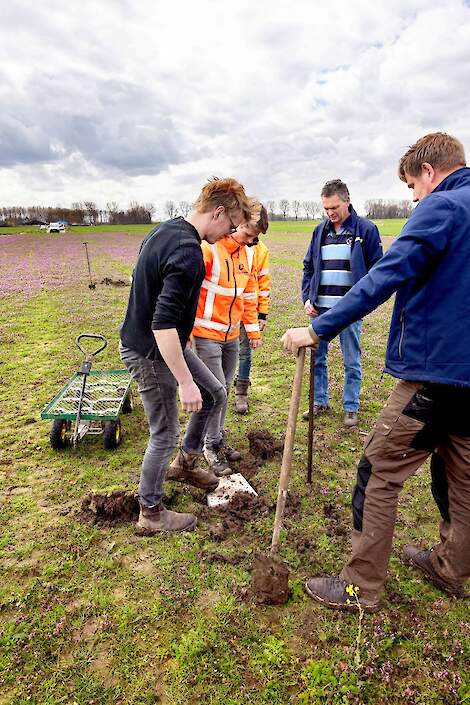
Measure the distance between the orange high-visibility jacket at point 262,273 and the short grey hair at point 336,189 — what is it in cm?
97

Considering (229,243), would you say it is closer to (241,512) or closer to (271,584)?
(241,512)

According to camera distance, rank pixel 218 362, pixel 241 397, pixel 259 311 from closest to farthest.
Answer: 1. pixel 218 362
2. pixel 259 311
3. pixel 241 397

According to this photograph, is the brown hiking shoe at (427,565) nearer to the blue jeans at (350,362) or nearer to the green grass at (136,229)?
the blue jeans at (350,362)

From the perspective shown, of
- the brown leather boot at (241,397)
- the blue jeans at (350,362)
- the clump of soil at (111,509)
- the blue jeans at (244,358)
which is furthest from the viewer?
the blue jeans at (244,358)

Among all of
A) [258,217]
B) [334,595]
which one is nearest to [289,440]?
[334,595]

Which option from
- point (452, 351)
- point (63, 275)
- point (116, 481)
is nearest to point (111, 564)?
point (116, 481)

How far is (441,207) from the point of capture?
246cm

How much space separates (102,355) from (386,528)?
6.98 m

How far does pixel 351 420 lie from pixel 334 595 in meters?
2.93

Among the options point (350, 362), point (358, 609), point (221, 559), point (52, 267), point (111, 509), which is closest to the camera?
point (358, 609)

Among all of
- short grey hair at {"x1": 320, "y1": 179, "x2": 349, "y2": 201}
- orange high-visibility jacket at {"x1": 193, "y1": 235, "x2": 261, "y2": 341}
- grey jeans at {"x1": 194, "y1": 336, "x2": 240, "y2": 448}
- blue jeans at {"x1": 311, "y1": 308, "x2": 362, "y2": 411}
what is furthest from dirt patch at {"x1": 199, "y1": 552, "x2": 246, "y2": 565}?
short grey hair at {"x1": 320, "y1": 179, "x2": 349, "y2": 201}

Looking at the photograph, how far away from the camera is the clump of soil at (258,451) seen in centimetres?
491

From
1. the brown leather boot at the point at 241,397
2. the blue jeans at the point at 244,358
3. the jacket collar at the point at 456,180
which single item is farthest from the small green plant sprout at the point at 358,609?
the blue jeans at the point at 244,358

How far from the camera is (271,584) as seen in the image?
10.3 feet
